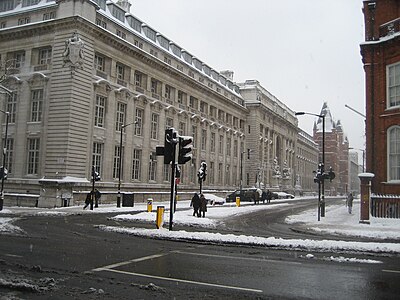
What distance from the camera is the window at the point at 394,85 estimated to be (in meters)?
25.8

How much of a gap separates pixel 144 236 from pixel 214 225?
289 inches

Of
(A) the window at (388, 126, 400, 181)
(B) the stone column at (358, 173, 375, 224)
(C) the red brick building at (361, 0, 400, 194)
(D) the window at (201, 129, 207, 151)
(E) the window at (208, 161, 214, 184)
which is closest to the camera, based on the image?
(B) the stone column at (358, 173, 375, 224)

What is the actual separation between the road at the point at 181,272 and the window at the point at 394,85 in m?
16.5

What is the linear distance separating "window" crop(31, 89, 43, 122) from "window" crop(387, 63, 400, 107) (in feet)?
101

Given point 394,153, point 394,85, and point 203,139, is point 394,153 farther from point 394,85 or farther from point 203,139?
point 203,139

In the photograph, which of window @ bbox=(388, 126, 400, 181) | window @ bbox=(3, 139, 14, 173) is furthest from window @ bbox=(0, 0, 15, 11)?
window @ bbox=(388, 126, 400, 181)

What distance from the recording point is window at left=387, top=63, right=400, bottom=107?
25.8 metres

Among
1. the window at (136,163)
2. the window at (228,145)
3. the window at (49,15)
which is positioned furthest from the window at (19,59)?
the window at (228,145)

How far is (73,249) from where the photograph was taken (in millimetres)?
12070

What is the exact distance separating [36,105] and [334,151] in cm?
12918

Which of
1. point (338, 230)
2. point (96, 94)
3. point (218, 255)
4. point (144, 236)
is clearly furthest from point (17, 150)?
point (218, 255)

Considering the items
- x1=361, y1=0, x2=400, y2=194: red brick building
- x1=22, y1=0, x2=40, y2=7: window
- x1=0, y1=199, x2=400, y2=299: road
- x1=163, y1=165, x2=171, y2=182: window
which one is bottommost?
x1=0, y1=199, x2=400, y2=299: road

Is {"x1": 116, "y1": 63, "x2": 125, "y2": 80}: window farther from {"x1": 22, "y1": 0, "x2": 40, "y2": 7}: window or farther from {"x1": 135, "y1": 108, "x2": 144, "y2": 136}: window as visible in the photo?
{"x1": 22, "y1": 0, "x2": 40, "y2": 7}: window

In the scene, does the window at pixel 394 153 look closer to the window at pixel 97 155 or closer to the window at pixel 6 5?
the window at pixel 97 155
